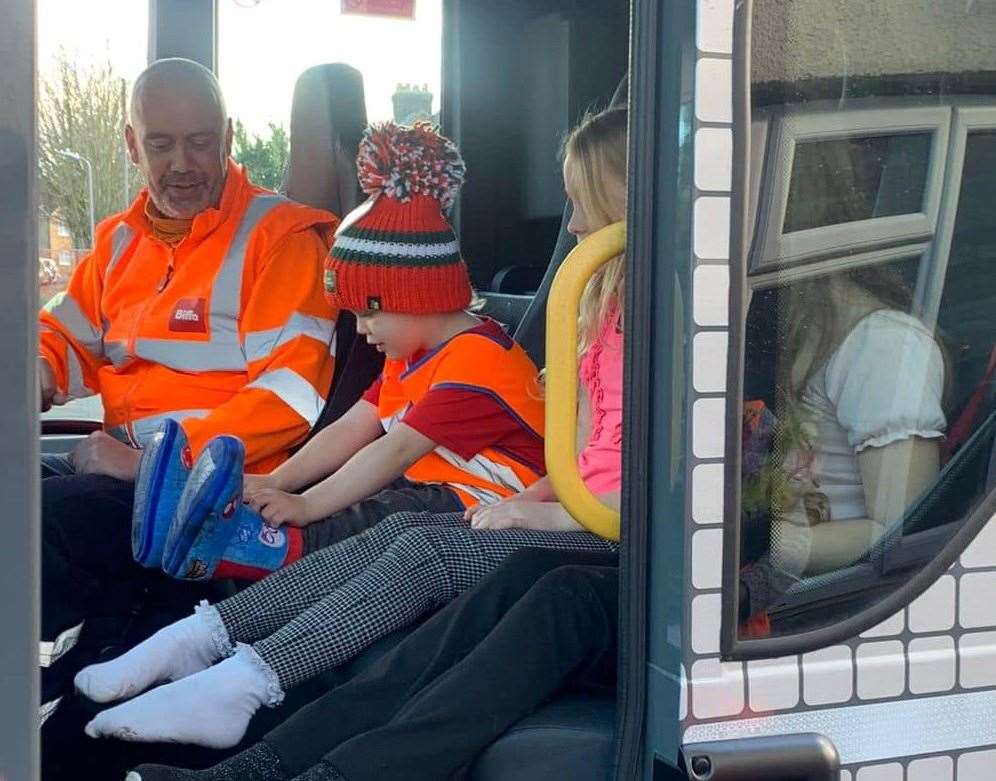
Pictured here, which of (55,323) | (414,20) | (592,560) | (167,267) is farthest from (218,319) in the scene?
(592,560)

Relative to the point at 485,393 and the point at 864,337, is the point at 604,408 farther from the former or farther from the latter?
the point at 864,337

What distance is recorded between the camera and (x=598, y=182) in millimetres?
2123

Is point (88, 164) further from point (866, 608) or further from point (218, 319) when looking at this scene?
point (866, 608)

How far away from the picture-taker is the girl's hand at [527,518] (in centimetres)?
209

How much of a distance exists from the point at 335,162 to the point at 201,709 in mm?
1457

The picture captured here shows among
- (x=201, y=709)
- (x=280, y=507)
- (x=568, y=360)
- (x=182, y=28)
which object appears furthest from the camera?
(x=182, y=28)

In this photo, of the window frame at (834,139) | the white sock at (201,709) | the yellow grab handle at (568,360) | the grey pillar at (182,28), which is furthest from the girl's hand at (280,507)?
the window frame at (834,139)

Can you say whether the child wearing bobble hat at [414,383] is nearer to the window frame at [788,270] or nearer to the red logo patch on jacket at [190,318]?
the red logo patch on jacket at [190,318]

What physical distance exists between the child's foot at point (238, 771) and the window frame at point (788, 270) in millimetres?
622

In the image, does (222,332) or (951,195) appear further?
(222,332)

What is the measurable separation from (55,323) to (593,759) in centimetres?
184

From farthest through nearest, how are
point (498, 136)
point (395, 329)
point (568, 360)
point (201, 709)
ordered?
point (498, 136) → point (395, 329) → point (201, 709) → point (568, 360)

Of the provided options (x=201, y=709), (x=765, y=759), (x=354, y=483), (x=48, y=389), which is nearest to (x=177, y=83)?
(x=48, y=389)

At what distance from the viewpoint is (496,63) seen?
3.20m
